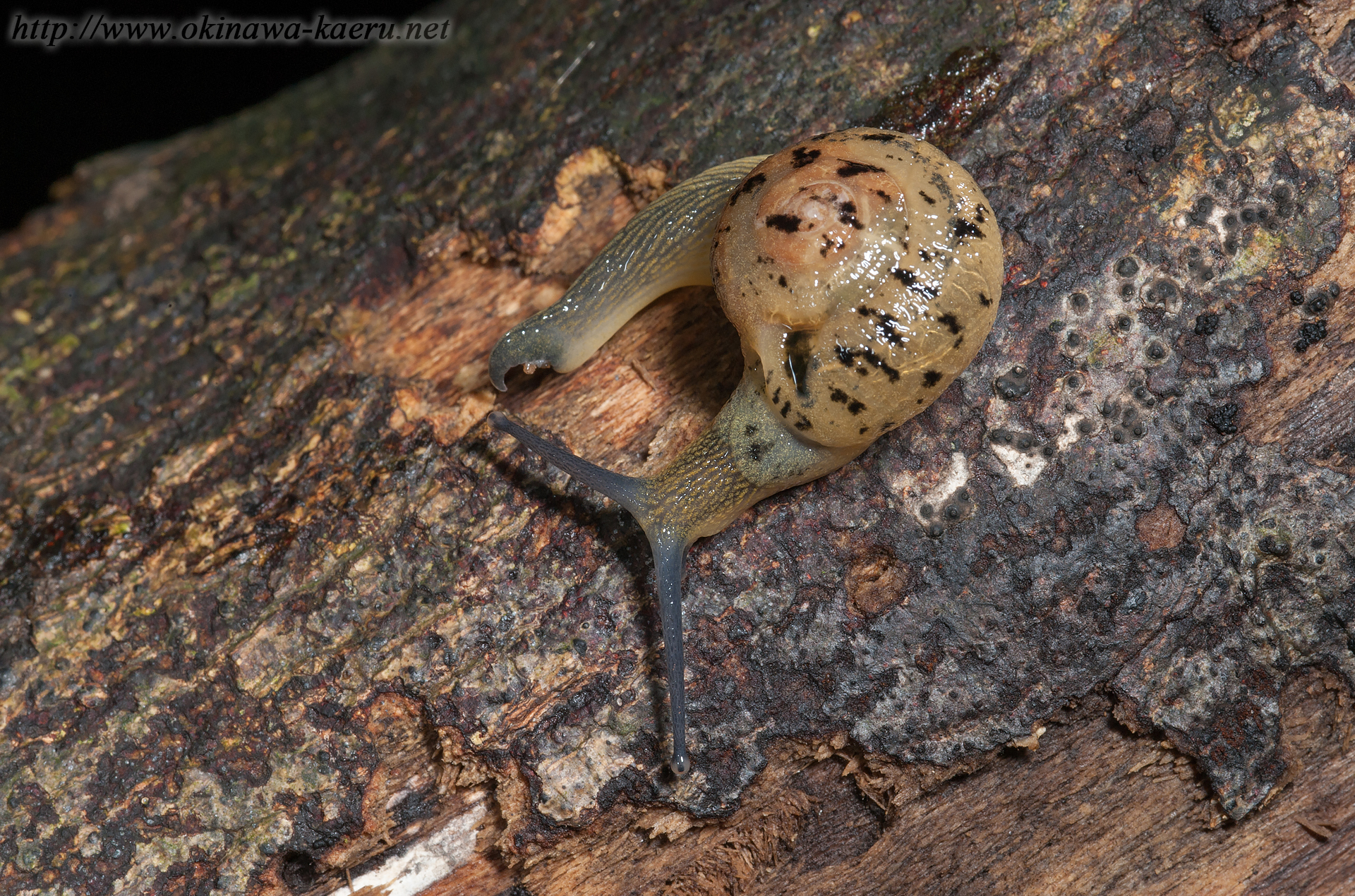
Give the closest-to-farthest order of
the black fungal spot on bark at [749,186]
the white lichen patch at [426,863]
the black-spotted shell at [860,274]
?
the black-spotted shell at [860,274] < the black fungal spot on bark at [749,186] < the white lichen patch at [426,863]

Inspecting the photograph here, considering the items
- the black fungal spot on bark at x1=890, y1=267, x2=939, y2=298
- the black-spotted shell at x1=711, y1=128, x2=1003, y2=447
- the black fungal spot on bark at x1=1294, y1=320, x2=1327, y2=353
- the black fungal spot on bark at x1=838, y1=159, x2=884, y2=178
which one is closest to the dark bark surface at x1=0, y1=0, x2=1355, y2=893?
the black fungal spot on bark at x1=1294, y1=320, x2=1327, y2=353

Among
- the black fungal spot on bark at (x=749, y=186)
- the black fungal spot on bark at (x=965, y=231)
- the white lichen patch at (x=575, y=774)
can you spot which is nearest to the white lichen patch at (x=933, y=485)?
the black fungal spot on bark at (x=965, y=231)

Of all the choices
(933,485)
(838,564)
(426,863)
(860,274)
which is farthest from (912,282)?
(426,863)

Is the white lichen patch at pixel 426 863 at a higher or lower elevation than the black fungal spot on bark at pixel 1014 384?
lower

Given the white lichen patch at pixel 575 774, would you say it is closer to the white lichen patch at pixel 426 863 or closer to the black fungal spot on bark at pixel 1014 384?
the white lichen patch at pixel 426 863

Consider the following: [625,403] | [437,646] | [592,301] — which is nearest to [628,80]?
[592,301]

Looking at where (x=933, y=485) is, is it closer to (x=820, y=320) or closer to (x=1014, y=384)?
(x=1014, y=384)

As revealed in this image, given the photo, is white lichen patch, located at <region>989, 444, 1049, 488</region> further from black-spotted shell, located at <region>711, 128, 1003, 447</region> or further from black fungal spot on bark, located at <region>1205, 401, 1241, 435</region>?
black fungal spot on bark, located at <region>1205, 401, 1241, 435</region>

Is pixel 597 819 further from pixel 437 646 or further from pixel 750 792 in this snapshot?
pixel 437 646
